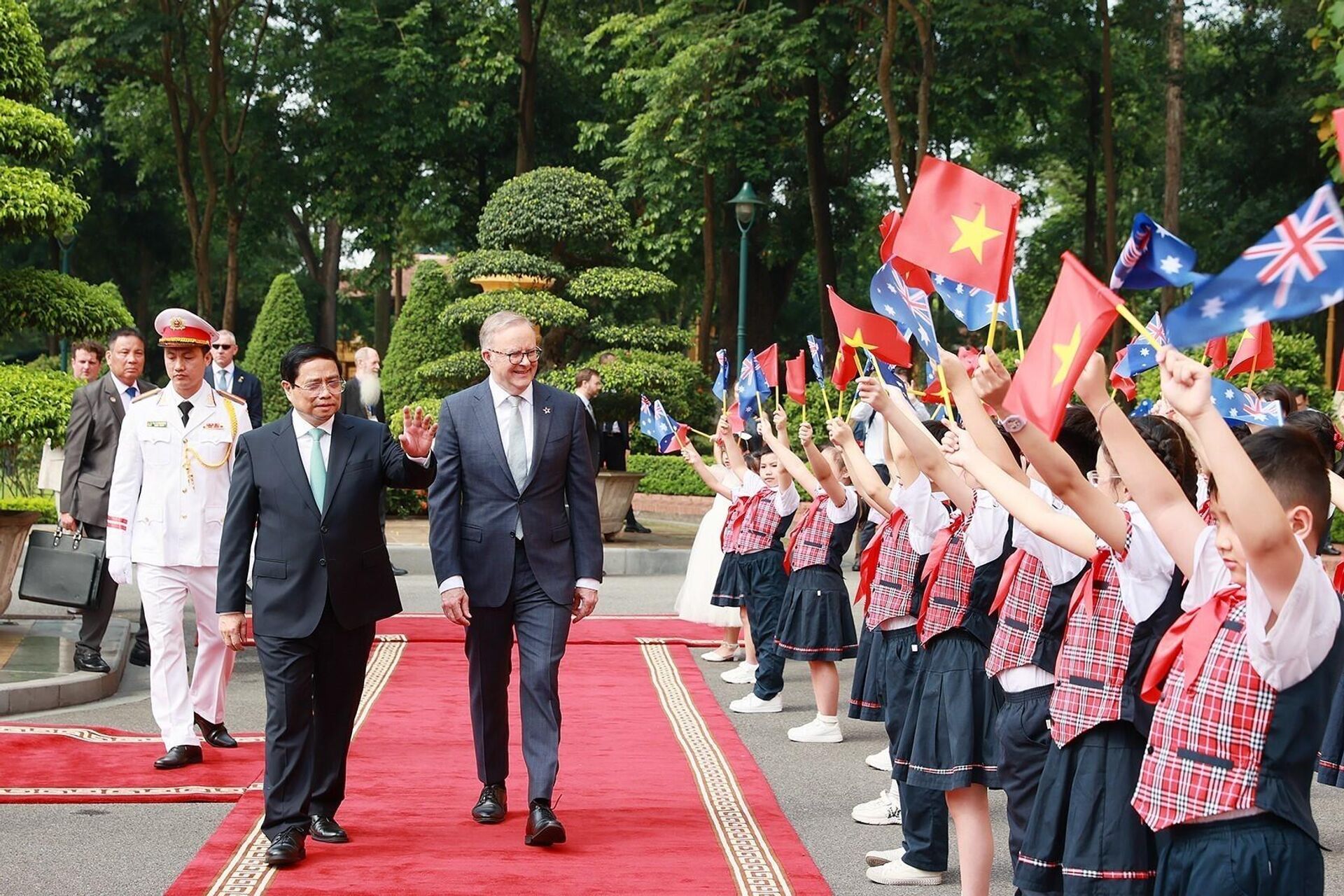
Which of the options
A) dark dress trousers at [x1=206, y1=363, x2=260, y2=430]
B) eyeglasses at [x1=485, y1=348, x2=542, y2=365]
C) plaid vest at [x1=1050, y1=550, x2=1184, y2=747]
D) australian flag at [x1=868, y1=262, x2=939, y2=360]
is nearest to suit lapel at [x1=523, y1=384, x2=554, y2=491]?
eyeglasses at [x1=485, y1=348, x2=542, y2=365]

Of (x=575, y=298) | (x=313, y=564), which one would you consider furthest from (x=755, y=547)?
(x=575, y=298)

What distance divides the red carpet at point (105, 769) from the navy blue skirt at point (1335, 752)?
4584 millimetres

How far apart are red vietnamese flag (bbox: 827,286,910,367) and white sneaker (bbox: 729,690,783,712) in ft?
11.2

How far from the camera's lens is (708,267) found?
29.9 m

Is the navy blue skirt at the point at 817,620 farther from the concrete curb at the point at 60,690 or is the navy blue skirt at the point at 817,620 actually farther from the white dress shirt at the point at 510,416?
the concrete curb at the point at 60,690

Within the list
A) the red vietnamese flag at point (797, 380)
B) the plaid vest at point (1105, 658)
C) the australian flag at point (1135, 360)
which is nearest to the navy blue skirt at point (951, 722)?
the plaid vest at point (1105, 658)

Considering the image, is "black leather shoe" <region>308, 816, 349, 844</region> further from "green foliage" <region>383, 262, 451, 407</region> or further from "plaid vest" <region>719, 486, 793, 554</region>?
"green foliage" <region>383, 262, 451, 407</region>

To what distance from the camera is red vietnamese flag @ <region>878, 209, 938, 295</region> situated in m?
5.71

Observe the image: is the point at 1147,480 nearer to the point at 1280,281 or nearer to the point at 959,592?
the point at 1280,281

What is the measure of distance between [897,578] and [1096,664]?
7.21 feet

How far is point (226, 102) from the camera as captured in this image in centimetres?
3180

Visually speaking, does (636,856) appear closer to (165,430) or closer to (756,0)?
(165,430)

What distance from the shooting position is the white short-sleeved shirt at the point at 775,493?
9227 mm

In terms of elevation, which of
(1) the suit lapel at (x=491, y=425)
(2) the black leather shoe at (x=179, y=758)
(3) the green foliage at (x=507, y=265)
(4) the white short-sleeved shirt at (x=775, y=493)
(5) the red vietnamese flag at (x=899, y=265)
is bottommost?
(2) the black leather shoe at (x=179, y=758)
